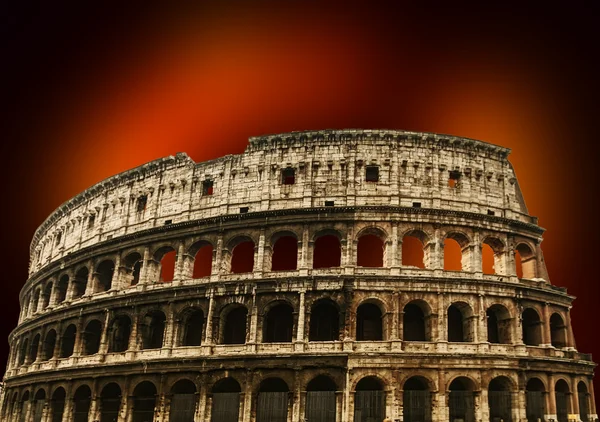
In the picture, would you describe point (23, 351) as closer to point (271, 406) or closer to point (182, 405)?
point (182, 405)

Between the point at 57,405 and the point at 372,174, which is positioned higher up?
the point at 372,174

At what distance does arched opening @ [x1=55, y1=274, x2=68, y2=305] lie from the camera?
36375mm

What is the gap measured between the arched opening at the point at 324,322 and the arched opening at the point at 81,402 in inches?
508

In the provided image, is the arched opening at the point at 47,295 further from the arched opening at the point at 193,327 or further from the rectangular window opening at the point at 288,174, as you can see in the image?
the rectangular window opening at the point at 288,174

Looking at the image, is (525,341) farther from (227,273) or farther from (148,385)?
(148,385)

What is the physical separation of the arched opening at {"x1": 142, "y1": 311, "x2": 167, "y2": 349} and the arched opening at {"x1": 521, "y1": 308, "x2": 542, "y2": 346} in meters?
18.5

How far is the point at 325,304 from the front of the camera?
27.6 m

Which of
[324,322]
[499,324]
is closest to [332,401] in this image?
[324,322]

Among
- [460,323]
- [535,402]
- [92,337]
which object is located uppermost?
[460,323]

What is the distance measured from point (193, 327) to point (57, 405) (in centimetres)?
1001

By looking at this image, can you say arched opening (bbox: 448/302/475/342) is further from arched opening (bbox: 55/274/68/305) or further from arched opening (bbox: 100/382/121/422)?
arched opening (bbox: 55/274/68/305)

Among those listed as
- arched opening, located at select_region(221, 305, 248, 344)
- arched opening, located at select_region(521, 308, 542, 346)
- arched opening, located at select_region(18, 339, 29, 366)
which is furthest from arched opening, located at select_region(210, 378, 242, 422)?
arched opening, located at select_region(18, 339, 29, 366)

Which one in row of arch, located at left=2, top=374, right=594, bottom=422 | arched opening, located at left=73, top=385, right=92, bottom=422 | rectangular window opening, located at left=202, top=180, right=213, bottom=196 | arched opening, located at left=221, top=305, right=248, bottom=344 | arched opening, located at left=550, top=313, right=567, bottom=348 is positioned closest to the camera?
row of arch, located at left=2, top=374, right=594, bottom=422

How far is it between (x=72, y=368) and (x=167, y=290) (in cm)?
732
